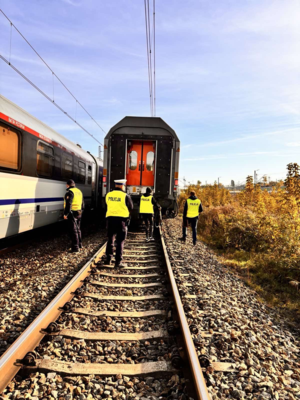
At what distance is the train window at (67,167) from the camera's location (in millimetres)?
10731

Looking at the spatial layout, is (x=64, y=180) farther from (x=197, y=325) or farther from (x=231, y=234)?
(x=197, y=325)

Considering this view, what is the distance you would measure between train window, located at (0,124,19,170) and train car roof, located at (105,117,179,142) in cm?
386

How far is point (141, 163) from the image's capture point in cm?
1144

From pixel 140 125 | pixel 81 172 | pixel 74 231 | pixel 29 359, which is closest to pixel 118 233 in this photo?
pixel 74 231

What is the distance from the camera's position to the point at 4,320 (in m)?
3.62

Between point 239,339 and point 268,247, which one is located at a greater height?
point 268,247

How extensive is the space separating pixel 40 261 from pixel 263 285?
17.4 feet

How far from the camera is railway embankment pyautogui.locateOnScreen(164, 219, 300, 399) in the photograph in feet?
8.32

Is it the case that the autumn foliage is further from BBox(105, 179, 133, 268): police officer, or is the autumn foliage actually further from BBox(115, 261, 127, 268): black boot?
BBox(105, 179, 133, 268): police officer

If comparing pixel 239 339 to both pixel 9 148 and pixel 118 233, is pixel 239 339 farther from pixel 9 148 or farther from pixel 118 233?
pixel 9 148

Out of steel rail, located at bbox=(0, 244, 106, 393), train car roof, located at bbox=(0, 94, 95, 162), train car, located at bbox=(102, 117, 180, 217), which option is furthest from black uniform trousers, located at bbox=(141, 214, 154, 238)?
steel rail, located at bbox=(0, 244, 106, 393)

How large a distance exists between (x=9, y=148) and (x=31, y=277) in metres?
3.20

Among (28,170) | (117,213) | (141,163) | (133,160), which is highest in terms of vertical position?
(133,160)

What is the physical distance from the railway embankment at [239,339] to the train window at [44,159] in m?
5.26
